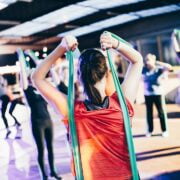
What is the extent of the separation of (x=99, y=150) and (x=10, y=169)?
346cm

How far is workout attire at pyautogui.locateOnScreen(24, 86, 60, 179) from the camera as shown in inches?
137

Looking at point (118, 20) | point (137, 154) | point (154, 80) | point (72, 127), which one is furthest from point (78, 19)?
point (72, 127)

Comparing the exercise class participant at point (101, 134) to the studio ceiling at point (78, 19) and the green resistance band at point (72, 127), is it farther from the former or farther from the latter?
the studio ceiling at point (78, 19)

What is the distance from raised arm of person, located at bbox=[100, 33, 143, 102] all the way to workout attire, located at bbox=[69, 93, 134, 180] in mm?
114

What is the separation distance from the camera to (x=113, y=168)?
47.1 inches

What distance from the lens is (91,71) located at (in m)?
1.25

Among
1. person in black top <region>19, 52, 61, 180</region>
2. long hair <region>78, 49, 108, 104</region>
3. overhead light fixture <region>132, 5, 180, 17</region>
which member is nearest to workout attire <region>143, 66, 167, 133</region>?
person in black top <region>19, 52, 61, 180</region>

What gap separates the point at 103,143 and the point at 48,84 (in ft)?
1.02

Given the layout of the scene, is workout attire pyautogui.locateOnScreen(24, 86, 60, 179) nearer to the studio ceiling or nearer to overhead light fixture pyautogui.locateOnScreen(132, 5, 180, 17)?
the studio ceiling

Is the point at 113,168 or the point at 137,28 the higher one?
the point at 137,28

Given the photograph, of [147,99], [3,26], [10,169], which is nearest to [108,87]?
[10,169]

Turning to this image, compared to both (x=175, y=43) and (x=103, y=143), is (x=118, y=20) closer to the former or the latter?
(x=175, y=43)

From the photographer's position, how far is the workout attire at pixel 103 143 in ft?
3.93

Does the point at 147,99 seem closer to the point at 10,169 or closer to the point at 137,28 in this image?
the point at 10,169
